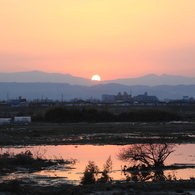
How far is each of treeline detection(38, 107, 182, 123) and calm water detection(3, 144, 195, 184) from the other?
41.0 m

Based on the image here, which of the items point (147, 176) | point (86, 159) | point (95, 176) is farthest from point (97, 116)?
point (95, 176)

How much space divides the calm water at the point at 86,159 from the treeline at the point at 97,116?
4103 centimetres

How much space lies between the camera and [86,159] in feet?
96.9

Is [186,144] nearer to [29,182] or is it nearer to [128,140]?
[128,140]

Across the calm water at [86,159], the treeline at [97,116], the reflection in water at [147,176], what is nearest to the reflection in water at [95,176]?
the calm water at [86,159]

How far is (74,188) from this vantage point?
18.1 m

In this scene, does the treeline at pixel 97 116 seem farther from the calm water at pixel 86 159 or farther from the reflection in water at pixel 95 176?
the reflection in water at pixel 95 176

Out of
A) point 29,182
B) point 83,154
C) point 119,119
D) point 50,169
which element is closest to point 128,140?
point 83,154

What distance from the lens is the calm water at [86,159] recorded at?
2220cm

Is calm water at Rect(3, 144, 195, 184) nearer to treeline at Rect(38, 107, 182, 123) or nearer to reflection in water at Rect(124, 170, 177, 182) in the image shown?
reflection in water at Rect(124, 170, 177, 182)

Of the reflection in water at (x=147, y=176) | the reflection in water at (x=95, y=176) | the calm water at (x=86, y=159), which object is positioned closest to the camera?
the reflection in water at (x=95, y=176)

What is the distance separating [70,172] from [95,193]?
645 centimetres

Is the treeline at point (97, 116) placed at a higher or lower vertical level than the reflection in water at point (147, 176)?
higher

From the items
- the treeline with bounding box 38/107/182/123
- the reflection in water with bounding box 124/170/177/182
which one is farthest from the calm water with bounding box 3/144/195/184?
the treeline with bounding box 38/107/182/123
